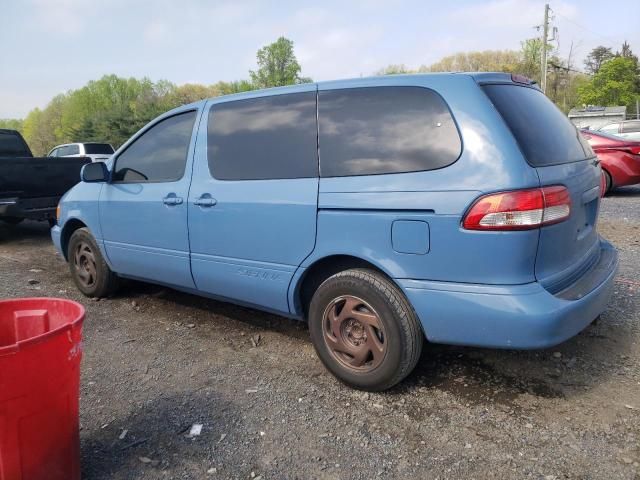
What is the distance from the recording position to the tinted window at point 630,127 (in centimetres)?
1582

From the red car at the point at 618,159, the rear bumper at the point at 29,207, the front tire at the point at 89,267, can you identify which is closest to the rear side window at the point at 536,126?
the front tire at the point at 89,267

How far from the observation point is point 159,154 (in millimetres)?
4195

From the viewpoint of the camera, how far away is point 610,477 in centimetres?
226

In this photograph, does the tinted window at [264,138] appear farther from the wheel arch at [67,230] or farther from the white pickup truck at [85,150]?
the white pickup truck at [85,150]

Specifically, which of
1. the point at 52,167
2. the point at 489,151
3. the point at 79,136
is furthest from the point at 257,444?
the point at 79,136

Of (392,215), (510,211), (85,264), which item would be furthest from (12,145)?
(510,211)

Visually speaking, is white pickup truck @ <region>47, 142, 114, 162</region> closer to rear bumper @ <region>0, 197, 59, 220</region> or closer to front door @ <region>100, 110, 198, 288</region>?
rear bumper @ <region>0, 197, 59, 220</region>

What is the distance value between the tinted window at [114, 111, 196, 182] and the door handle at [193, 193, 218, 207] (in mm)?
362

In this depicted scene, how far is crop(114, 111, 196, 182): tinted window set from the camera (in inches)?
157

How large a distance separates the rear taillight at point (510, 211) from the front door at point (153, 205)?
2182 millimetres

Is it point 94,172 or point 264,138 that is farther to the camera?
point 94,172

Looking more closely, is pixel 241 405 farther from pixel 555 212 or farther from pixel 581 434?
pixel 555 212

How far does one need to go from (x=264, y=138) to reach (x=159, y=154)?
46.1 inches

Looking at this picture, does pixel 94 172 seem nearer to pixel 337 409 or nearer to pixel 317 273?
pixel 317 273
